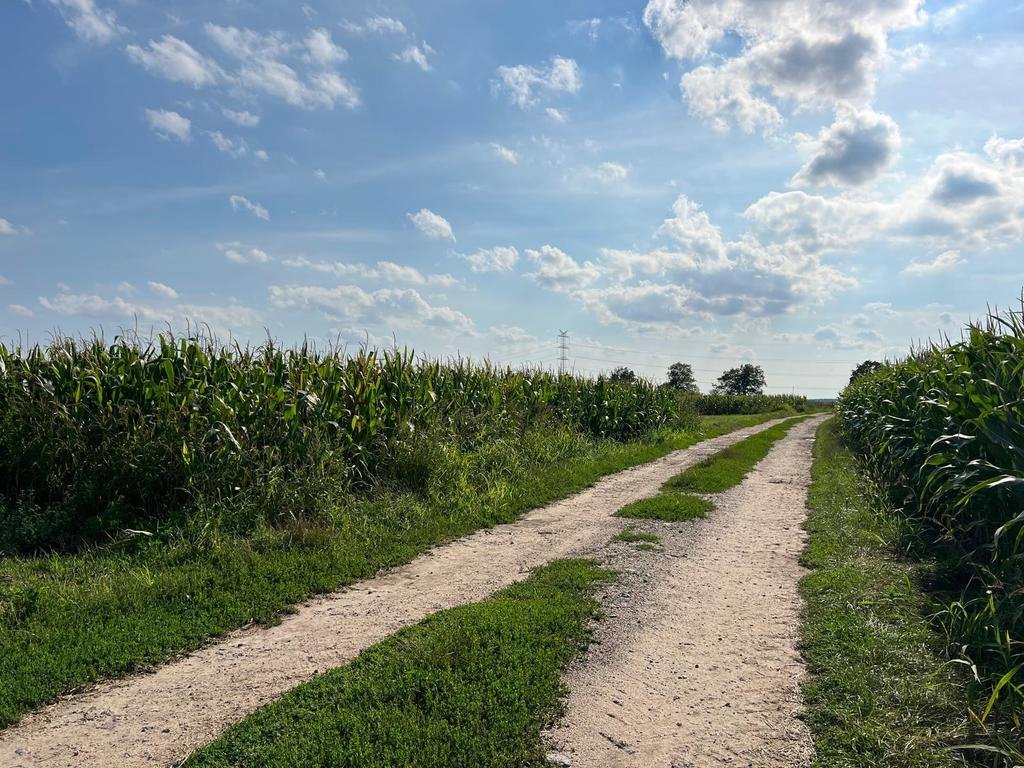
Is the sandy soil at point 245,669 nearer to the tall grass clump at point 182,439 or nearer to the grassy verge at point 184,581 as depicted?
the grassy verge at point 184,581

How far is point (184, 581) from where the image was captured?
19.4ft

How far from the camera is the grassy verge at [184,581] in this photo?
15.0 feet

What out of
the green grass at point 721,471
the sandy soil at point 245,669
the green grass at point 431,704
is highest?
the green grass at point 721,471

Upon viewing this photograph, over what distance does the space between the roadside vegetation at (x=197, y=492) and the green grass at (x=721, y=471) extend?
209cm

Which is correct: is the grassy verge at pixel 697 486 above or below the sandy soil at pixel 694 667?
above

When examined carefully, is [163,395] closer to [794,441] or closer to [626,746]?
[626,746]

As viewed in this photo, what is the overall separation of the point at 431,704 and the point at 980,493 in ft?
17.9

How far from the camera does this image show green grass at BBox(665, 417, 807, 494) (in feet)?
39.8

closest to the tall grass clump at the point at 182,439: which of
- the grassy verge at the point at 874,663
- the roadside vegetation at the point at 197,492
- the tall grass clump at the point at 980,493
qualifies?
the roadside vegetation at the point at 197,492

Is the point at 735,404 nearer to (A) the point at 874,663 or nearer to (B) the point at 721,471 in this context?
(B) the point at 721,471

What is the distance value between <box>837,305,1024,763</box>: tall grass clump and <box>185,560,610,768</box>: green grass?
2579 mm

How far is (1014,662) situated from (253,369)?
376 inches

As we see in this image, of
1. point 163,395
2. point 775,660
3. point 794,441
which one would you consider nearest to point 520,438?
point 163,395

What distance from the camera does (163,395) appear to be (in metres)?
8.36
